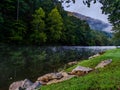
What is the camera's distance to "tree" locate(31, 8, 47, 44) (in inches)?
3145

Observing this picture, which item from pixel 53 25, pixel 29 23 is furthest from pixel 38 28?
pixel 53 25

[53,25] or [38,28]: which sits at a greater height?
[53,25]

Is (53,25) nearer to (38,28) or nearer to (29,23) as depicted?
(38,28)

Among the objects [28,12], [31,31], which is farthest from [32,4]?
[31,31]

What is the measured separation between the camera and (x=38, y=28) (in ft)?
275

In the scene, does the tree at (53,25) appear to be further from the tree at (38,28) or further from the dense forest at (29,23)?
the tree at (38,28)

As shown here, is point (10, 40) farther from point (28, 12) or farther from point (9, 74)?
point (9, 74)

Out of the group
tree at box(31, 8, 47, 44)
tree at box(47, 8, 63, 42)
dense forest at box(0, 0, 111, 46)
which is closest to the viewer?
dense forest at box(0, 0, 111, 46)

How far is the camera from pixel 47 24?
9019 centimetres

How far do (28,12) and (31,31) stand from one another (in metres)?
6.29

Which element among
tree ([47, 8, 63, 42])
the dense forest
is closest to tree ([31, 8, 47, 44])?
the dense forest

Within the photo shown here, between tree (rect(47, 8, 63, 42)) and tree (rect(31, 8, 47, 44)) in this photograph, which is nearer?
tree (rect(31, 8, 47, 44))

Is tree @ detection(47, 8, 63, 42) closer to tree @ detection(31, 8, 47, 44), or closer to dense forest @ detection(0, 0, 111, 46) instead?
dense forest @ detection(0, 0, 111, 46)

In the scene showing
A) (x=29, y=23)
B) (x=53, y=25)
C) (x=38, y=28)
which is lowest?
(x=38, y=28)
